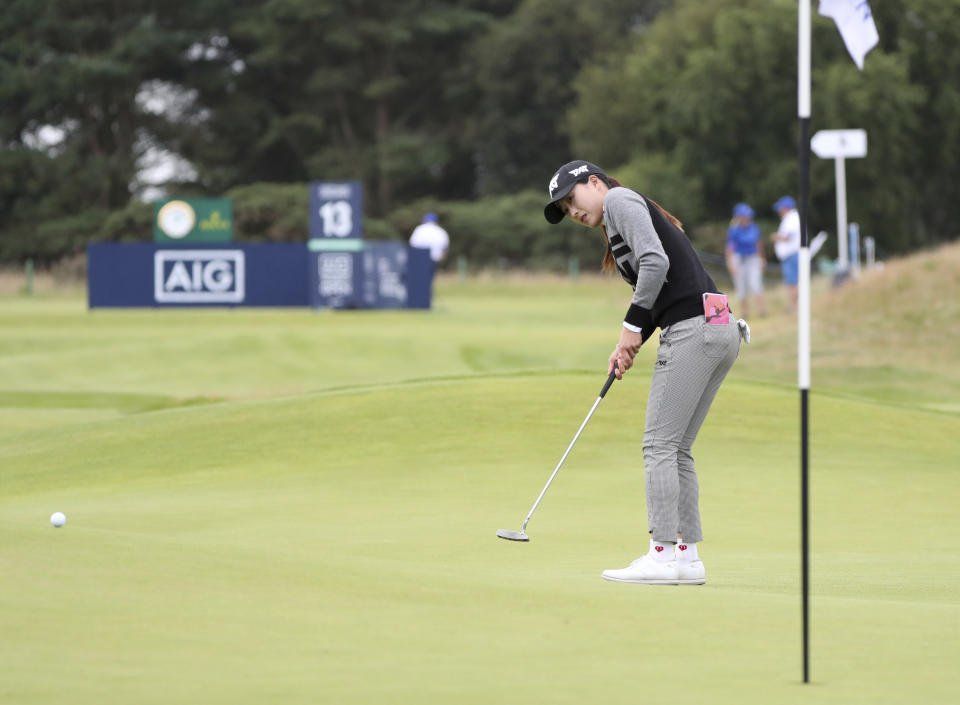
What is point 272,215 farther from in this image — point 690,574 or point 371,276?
point 690,574

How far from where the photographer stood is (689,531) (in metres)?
6.35

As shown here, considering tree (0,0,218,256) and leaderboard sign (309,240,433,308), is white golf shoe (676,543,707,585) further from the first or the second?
tree (0,0,218,256)

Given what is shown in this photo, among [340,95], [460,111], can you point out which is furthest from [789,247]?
[460,111]

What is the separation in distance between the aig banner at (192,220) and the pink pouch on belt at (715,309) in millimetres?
25363

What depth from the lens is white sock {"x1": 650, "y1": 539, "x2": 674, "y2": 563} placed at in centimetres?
614

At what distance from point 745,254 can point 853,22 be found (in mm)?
19629

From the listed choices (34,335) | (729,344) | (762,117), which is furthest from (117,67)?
(729,344)

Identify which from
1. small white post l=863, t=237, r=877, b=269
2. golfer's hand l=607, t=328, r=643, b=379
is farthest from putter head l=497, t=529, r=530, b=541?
small white post l=863, t=237, r=877, b=269

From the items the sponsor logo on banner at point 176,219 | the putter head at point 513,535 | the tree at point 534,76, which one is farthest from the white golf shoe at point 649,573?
the tree at point 534,76

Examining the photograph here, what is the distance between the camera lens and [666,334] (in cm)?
630

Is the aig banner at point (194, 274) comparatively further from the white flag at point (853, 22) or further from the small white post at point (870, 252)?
the white flag at point (853, 22)

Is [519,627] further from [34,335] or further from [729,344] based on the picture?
[34,335]

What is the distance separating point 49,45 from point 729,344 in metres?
62.8

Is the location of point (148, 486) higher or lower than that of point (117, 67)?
lower
